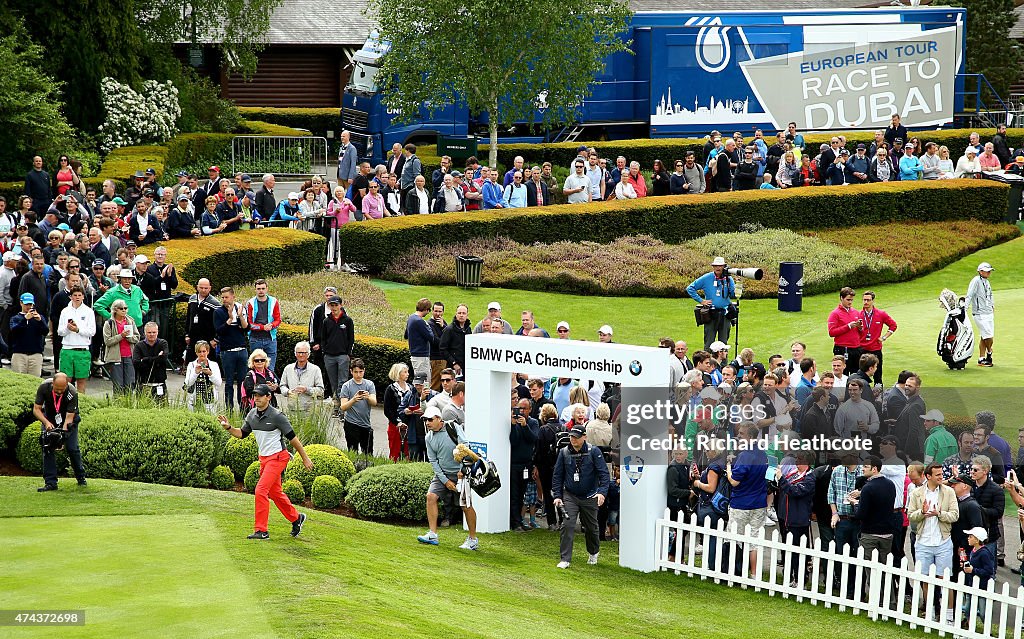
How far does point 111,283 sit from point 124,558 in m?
8.42

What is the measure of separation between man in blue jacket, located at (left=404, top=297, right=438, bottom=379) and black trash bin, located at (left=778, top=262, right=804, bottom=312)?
901 cm

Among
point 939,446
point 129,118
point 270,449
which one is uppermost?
point 129,118

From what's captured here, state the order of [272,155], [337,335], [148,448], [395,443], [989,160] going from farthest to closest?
[272,155]
[989,160]
[337,335]
[395,443]
[148,448]

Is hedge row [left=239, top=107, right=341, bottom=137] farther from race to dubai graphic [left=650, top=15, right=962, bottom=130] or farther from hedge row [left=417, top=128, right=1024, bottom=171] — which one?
race to dubai graphic [left=650, top=15, right=962, bottom=130]

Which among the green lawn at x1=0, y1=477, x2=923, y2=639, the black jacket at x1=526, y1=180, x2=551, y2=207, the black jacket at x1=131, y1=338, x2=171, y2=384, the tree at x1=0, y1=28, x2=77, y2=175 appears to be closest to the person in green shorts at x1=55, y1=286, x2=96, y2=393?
the black jacket at x1=131, y1=338, x2=171, y2=384

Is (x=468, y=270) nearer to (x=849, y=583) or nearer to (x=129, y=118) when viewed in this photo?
(x=129, y=118)

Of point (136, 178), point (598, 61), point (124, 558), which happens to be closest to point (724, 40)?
point (598, 61)

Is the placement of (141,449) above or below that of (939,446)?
below

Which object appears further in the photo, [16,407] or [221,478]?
[16,407]

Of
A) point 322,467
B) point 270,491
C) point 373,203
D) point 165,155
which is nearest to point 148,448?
point 322,467

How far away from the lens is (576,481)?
1273 cm

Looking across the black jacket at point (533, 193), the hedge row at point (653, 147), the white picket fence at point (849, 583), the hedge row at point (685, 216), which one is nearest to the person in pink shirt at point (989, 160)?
the hedge row at point (685, 216)

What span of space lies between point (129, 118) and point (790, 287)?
742 inches

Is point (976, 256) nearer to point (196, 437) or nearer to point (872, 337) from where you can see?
point (872, 337)
